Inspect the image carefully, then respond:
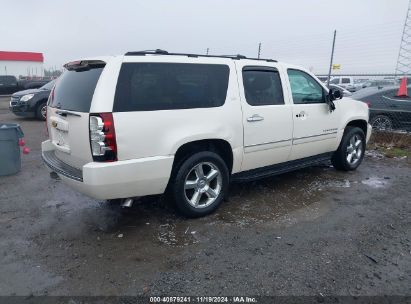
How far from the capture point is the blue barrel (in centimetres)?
562

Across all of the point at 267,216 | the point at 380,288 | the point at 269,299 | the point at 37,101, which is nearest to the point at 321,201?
the point at 267,216

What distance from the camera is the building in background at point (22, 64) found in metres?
51.8

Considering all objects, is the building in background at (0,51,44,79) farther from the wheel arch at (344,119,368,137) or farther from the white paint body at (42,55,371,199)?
the white paint body at (42,55,371,199)

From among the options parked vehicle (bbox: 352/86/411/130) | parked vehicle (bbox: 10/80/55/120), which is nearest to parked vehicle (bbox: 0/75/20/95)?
parked vehicle (bbox: 10/80/55/120)

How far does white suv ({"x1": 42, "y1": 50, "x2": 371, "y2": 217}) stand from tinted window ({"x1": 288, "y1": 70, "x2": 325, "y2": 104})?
0.7 inches

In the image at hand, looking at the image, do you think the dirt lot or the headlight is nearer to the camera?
the dirt lot

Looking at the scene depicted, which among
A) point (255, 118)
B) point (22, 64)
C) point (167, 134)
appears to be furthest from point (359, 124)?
point (22, 64)

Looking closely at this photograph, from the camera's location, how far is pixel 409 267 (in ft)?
10.4

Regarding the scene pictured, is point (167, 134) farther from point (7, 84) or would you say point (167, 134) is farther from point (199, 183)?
point (7, 84)

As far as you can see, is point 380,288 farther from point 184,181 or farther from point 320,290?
point 184,181

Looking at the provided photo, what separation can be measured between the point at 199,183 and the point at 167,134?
2.69 feet

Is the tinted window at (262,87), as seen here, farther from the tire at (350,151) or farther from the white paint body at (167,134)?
the tire at (350,151)

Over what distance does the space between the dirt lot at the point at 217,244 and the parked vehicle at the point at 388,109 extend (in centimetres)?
405

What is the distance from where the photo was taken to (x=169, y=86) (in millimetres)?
3697
